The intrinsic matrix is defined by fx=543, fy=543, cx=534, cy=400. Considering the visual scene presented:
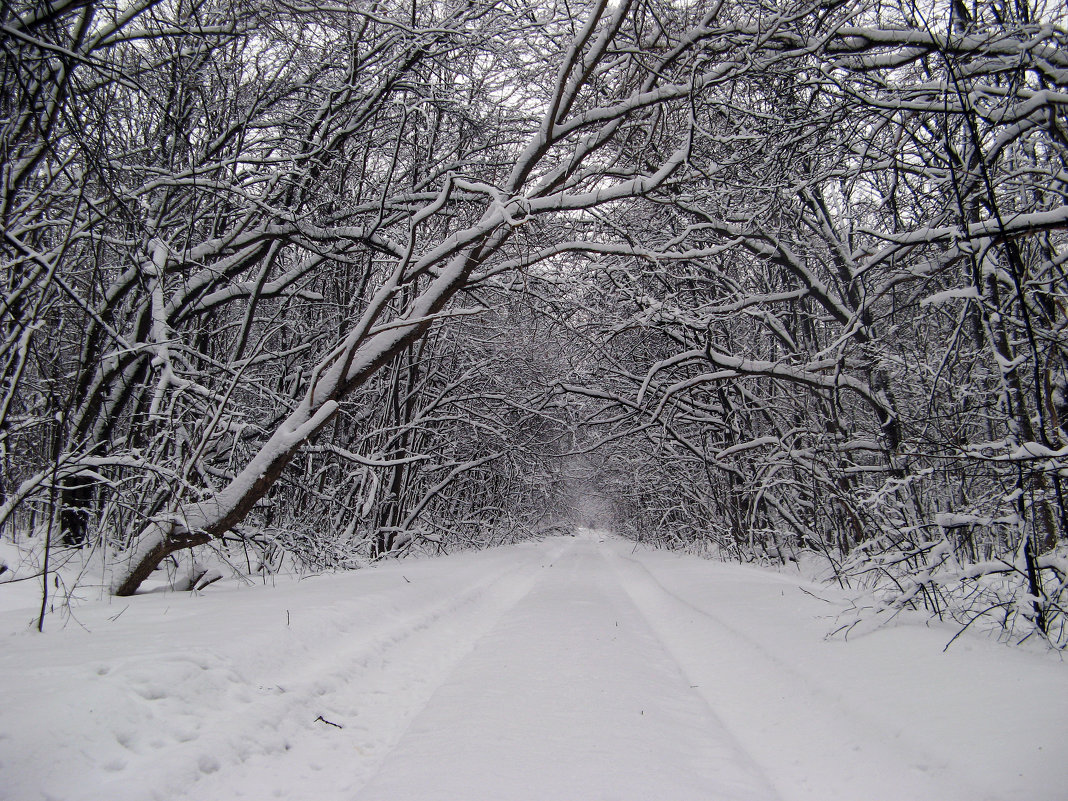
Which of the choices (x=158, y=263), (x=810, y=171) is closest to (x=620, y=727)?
(x=158, y=263)

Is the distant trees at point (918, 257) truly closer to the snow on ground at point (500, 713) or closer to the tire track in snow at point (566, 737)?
the snow on ground at point (500, 713)

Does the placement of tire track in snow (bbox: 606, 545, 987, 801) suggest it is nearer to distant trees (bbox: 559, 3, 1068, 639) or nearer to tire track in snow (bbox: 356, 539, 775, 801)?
tire track in snow (bbox: 356, 539, 775, 801)

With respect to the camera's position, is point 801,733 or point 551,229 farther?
point 551,229

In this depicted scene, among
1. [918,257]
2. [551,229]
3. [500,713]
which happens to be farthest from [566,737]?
[551,229]

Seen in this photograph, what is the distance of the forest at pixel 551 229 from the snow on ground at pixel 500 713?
0.96m

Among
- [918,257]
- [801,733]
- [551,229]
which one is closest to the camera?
[801,733]

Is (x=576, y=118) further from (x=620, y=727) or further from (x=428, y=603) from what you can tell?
(x=428, y=603)

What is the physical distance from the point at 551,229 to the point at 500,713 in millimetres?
6267

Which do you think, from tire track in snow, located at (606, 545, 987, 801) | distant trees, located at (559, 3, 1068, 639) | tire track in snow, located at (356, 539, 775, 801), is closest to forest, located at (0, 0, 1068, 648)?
distant trees, located at (559, 3, 1068, 639)

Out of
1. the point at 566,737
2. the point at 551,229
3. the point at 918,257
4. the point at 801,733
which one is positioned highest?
the point at 551,229

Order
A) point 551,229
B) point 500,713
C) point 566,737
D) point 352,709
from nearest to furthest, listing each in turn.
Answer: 1. point 566,737
2. point 500,713
3. point 352,709
4. point 551,229

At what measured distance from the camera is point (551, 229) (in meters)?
7.75

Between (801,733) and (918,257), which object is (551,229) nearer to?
(918,257)

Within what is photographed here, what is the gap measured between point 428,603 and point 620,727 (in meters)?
4.15
